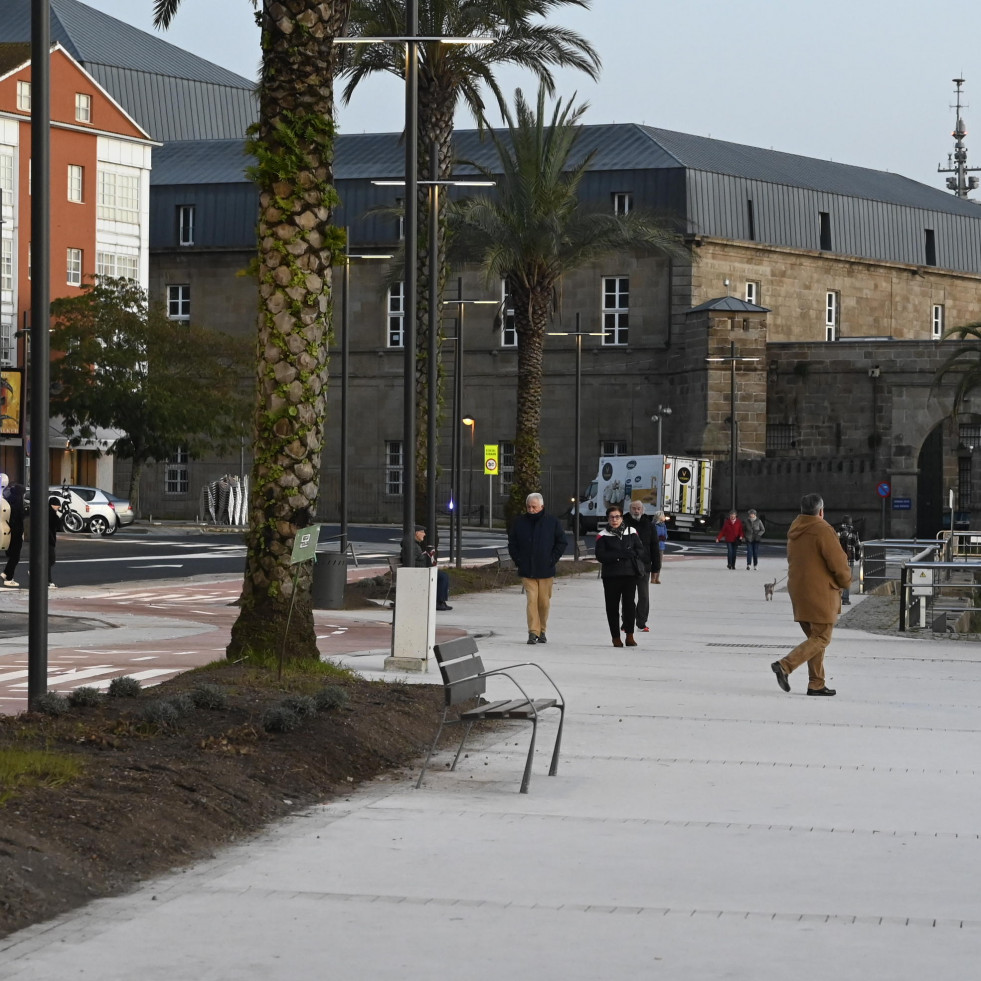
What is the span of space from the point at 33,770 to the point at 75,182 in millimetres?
68312

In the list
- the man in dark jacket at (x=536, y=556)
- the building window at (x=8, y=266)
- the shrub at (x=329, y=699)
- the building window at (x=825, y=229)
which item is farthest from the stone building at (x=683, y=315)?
the shrub at (x=329, y=699)

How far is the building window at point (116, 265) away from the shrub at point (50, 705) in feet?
215

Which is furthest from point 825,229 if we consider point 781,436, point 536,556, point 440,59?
point 536,556

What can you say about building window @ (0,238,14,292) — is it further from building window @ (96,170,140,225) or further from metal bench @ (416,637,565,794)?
metal bench @ (416,637,565,794)

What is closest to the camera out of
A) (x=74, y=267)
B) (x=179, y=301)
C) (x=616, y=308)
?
(x=74, y=267)

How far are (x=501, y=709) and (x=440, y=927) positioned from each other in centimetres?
398

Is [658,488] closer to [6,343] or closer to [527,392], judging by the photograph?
[6,343]

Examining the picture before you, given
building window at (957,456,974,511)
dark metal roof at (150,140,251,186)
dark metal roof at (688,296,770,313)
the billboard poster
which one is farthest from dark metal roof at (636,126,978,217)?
the billboard poster

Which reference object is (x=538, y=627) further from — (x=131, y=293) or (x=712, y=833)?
(x=131, y=293)

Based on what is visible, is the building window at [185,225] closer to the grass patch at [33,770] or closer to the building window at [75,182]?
the building window at [75,182]

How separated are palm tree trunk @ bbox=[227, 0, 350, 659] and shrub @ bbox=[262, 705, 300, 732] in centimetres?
355

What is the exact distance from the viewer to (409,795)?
10.5m

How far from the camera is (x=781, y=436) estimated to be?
79.8m

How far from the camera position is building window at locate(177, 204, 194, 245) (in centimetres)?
8725
